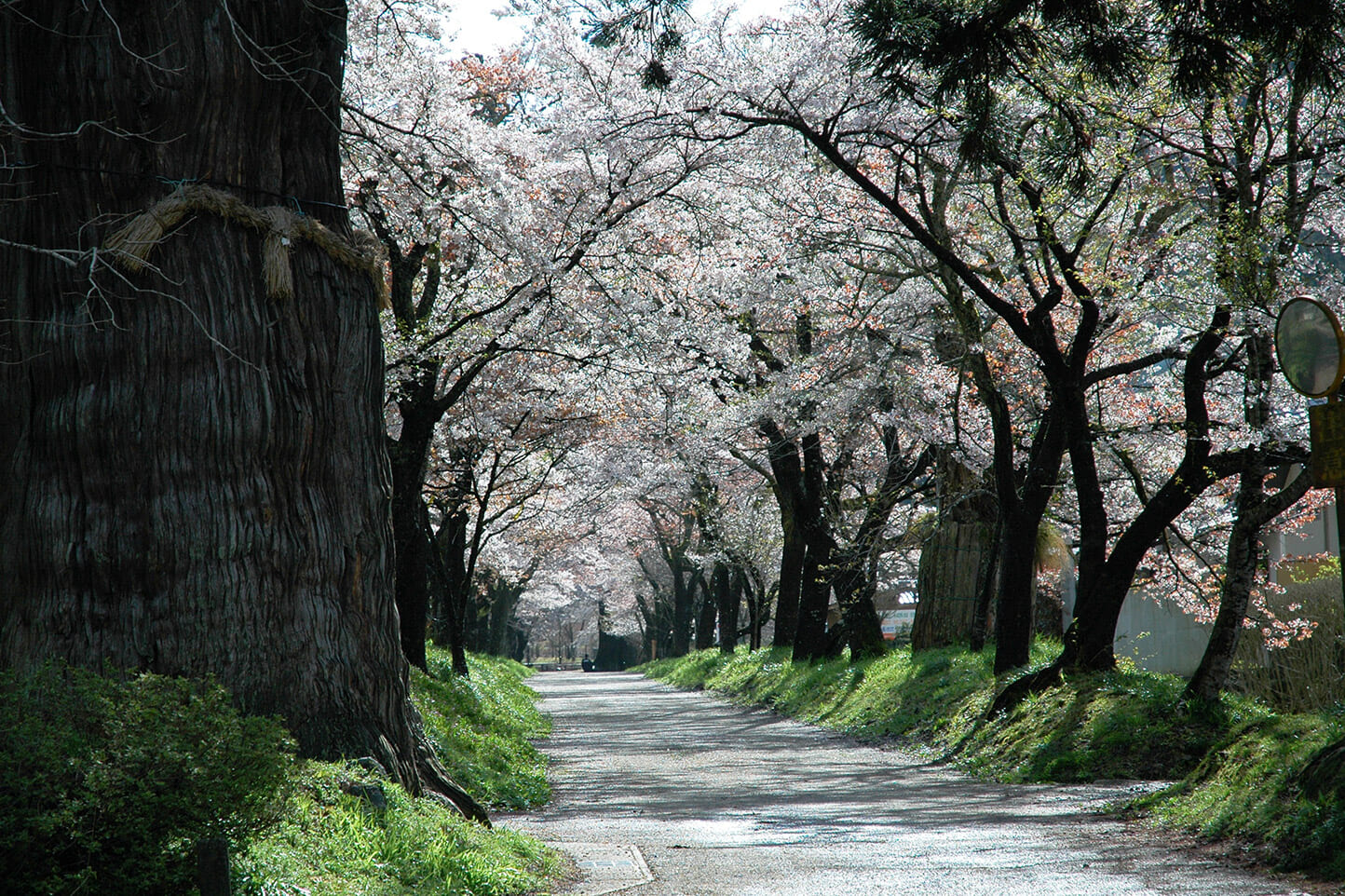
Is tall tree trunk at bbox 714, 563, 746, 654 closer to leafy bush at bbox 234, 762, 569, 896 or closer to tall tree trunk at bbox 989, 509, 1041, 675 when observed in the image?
tall tree trunk at bbox 989, 509, 1041, 675

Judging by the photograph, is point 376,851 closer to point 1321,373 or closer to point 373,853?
point 373,853

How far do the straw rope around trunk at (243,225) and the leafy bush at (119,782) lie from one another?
224 centimetres

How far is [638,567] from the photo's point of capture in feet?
195

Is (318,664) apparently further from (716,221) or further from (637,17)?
(716,221)

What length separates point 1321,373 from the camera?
20.5 feet

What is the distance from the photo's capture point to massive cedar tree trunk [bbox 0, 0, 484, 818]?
568cm

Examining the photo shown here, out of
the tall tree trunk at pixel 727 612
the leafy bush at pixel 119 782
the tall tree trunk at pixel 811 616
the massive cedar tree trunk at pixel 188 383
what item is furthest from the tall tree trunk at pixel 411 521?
the tall tree trunk at pixel 727 612

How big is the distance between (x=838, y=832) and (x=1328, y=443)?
4107mm

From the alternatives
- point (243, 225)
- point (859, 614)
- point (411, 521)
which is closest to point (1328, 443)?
point (243, 225)

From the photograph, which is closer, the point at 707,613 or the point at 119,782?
the point at 119,782

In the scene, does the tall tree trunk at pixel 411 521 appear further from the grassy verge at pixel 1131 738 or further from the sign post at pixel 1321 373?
the sign post at pixel 1321 373

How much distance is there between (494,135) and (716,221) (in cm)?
325

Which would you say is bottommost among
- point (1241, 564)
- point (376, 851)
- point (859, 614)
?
point (376, 851)

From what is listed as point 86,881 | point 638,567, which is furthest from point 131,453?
point 638,567
